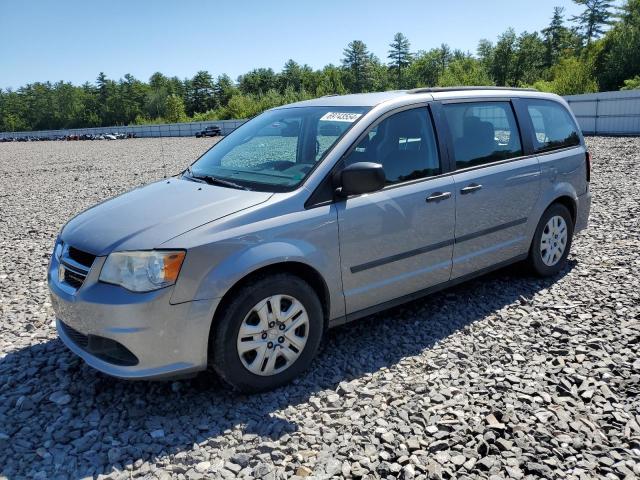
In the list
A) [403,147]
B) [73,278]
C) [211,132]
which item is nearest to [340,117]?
[403,147]

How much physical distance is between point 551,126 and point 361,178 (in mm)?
2933

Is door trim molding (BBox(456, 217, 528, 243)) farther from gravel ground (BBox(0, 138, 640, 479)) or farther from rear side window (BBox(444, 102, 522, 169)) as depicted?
gravel ground (BBox(0, 138, 640, 479))

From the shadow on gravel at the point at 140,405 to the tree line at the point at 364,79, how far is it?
46.4m

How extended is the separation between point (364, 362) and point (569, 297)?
234 cm

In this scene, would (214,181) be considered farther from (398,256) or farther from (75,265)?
(398,256)

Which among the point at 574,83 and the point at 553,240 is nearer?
the point at 553,240

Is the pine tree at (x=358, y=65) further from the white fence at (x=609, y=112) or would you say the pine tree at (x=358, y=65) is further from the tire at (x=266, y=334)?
→ the tire at (x=266, y=334)

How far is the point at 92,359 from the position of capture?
320cm

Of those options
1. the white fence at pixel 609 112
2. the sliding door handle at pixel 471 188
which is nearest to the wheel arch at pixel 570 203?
the sliding door handle at pixel 471 188

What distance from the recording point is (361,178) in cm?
348

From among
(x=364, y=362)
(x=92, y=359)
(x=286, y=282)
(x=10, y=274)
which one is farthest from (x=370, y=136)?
(x=10, y=274)

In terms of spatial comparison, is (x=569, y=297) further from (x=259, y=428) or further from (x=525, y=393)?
(x=259, y=428)

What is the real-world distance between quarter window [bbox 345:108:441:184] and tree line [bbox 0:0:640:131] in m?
45.7

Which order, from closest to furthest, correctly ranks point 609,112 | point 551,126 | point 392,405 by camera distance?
point 392,405
point 551,126
point 609,112
